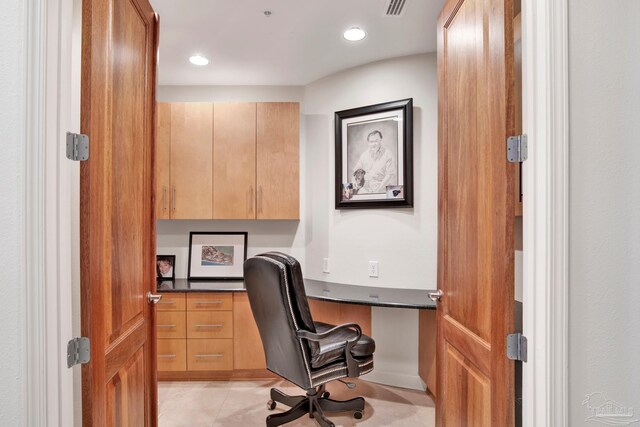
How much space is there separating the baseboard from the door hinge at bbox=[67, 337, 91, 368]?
2.52 meters

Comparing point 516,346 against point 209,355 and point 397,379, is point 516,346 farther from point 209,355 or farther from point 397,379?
point 209,355

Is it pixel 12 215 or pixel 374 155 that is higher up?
pixel 374 155

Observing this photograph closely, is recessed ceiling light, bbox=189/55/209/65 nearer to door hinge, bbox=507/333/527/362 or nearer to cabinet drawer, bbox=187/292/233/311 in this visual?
cabinet drawer, bbox=187/292/233/311

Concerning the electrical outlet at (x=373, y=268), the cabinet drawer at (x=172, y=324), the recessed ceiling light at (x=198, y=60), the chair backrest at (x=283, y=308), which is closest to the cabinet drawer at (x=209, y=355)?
the cabinet drawer at (x=172, y=324)

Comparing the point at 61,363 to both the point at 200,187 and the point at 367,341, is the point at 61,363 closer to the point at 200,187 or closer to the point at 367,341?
the point at 367,341

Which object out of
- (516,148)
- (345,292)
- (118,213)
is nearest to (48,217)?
(118,213)

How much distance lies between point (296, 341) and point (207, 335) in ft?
4.24

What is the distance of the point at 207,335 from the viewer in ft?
10.5

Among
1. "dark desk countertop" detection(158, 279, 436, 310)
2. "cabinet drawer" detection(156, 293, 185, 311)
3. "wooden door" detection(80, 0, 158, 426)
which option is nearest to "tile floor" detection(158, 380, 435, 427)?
"cabinet drawer" detection(156, 293, 185, 311)

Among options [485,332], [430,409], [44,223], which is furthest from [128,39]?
[430,409]

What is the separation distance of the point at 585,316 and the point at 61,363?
142cm

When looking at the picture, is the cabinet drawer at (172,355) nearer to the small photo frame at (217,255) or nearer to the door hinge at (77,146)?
the small photo frame at (217,255)

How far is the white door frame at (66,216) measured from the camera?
99 centimetres

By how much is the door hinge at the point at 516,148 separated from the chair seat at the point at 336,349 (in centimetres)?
162
